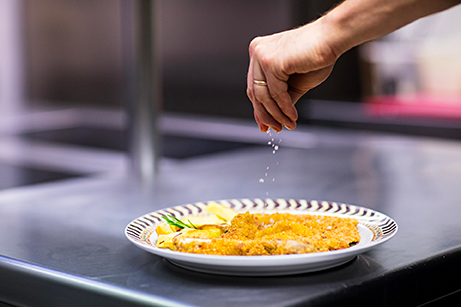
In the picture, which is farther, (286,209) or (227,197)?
(227,197)

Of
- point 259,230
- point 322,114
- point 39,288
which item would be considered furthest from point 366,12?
point 322,114

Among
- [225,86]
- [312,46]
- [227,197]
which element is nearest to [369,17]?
[312,46]

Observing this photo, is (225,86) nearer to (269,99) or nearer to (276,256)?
(269,99)

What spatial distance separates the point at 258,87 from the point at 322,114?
178 centimetres

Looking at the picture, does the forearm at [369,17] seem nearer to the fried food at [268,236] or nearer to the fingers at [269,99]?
the fingers at [269,99]

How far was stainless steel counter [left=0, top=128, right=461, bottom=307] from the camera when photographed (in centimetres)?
61

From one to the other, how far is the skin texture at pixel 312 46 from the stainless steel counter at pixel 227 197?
0.22 m

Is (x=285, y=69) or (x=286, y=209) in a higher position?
(x=285, y=69)

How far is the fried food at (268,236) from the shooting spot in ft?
2.04

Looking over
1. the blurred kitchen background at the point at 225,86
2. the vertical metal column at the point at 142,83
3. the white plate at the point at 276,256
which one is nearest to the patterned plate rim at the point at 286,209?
the white plate at the point at 276,256

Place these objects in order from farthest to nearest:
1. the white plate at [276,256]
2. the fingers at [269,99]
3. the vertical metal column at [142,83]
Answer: the vertical metal column at [142,83], the fingers at [269,99], the white plate at [276,256]

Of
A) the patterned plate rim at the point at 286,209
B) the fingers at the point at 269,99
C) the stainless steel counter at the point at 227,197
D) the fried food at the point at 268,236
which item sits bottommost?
the stainless steel counter at the point at 227,197

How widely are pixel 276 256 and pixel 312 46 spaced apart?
0.79 ft

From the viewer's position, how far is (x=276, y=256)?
583 mm
